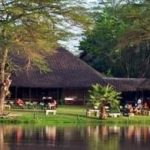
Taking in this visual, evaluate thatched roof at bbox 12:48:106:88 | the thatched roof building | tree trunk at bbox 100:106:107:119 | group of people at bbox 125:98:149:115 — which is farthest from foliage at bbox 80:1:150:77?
tree trunk at bbox 100:106:107:119

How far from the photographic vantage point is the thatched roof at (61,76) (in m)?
66.4

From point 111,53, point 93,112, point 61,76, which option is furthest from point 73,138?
point 111,53

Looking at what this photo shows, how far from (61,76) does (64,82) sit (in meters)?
1.23

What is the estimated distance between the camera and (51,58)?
71375mm

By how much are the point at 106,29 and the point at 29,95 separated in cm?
2209

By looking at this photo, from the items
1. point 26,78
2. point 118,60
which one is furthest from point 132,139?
point 118,60

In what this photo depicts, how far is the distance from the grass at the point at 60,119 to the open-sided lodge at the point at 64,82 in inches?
351

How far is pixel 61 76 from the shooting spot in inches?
2677

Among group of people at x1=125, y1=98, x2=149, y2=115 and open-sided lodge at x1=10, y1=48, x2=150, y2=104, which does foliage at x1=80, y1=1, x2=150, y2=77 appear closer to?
open-sided lodge at x1=10, y1=48, x2=150, y2=104

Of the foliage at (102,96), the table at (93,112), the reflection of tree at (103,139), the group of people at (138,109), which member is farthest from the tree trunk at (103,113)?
the reflection of tree at (103,139)

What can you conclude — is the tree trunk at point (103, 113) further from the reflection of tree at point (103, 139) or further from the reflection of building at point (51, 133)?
the reflection of building at point (51, 133)

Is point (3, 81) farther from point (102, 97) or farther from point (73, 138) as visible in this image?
point (73, 138)

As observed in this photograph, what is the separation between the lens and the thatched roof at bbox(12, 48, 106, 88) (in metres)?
66.4

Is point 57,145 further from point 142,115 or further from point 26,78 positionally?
point 26,78
